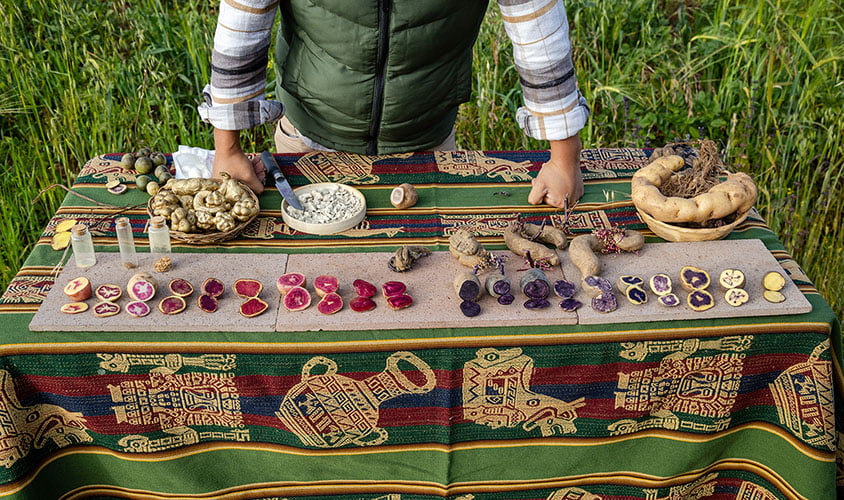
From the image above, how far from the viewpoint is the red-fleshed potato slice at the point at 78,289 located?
1630 millimetres

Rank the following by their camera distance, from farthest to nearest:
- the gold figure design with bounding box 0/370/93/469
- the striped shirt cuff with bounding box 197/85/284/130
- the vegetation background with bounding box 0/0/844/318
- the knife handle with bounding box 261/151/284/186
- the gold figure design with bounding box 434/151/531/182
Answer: the vegetation background with bounding box 0/0/844/318
the gold figure design with bounding box 434/151/531/182
the knife handle with bounding box 261/151/284/186
the striped shirt cuff with bounding box 197/85/284/130
the gold figure design with bounding box 0/370/93/469

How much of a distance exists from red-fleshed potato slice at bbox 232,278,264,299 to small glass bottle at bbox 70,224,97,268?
15.3 inches

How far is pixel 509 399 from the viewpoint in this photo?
5.68 ft

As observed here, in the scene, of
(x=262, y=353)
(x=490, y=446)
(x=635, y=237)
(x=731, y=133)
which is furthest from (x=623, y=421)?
(x=731, y=133)

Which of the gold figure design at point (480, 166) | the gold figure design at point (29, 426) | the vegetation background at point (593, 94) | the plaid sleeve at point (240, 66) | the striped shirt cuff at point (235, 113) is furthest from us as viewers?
the vegetation background at point (593, 94)

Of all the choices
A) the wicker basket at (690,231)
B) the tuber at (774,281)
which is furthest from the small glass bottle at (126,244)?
the tuber at (774,281)

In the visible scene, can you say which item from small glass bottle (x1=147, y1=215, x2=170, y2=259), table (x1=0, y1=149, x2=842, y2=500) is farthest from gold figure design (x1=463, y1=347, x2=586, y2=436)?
small glass bottle (x1=147, y1=215, x2=170, y2=259)

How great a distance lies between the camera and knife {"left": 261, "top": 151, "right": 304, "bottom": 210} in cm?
199

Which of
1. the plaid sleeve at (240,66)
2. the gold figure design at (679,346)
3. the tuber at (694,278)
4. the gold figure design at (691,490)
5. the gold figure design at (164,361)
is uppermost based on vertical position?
the plaid sleeve at (240,66)

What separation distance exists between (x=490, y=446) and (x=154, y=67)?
9.58ft

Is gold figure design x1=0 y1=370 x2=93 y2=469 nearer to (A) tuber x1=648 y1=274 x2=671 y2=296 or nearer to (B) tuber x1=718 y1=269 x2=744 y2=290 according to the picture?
(A) tuber x1=648 y1=274 x2=671 y2=296

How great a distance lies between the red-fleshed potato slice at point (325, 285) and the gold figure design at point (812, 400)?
112cm

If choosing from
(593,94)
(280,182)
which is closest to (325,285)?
(280,182)

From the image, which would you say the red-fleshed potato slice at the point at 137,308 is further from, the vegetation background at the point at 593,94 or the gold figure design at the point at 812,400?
the vegetation background at the point at 593,94
